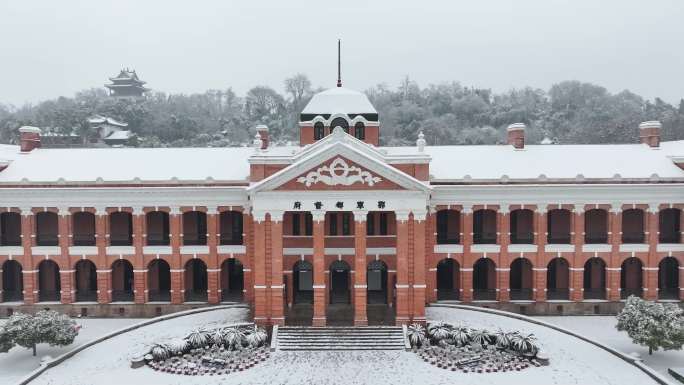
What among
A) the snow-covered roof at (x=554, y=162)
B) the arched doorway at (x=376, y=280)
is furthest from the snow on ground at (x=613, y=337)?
the arched doorway at (x=376, y=280)

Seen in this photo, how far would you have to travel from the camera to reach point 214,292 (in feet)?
112

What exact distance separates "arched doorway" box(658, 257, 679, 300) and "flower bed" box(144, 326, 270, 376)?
26.7m

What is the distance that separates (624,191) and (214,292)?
86.1ft

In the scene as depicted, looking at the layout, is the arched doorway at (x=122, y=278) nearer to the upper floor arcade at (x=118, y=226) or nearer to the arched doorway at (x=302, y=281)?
the upper floor arcade at (x=118, y=226)

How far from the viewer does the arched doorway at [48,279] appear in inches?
1416

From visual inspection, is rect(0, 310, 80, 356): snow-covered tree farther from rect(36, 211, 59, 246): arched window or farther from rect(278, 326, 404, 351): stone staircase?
rect(278, 326, 404, 351): stone staircase

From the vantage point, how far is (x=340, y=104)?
3619 cm

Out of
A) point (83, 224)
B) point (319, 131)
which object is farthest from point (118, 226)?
point (319, 131)

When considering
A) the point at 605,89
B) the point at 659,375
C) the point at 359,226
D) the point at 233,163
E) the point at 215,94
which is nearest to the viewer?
the point at 659,375

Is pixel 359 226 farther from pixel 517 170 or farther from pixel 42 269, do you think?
pixel 42 269

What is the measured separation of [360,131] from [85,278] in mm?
20897

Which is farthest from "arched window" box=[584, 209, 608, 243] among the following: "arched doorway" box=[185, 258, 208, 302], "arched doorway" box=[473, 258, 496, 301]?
"arched doorway" box=[185, 258, 208, 302]

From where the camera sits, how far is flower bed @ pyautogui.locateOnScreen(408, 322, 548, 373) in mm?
24438

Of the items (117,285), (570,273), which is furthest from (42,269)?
(570,273)
